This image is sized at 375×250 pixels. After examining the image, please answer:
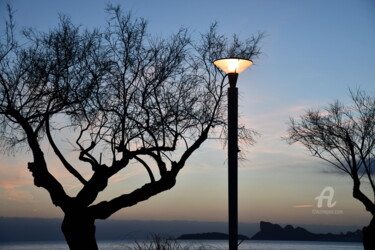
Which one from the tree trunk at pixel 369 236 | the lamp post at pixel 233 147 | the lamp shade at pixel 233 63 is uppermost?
the lamp shade at pixel 233 63

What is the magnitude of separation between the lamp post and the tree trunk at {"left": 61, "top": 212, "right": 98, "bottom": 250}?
7.93 metres

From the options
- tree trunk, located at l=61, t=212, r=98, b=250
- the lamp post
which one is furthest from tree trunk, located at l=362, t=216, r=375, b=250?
the lamp post

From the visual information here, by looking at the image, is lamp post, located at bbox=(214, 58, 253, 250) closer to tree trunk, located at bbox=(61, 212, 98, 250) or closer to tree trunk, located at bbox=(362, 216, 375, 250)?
tree trunk, located at bbox=(61, 212, 98, 250)

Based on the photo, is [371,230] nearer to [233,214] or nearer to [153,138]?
[153,138]

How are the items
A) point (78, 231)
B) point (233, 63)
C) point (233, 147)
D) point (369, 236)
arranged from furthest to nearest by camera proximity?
point (369, 236) < point (78, 231) < point (233, 63) < point (233, 147)

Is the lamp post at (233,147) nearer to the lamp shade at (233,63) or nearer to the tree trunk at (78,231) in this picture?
the lamp shade at (233,63)

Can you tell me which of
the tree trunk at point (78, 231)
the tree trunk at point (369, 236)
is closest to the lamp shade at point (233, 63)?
the tree trunk at point (78, 231)

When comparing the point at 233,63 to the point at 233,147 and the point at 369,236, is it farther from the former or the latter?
the point at 369,236

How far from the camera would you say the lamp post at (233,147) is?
708 centimetres

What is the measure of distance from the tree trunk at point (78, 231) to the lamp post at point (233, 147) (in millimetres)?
7934

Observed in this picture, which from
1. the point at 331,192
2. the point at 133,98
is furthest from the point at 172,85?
the point at 331,192

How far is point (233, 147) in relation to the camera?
7.36m

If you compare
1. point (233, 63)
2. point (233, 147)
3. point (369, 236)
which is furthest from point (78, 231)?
point (369, 236)

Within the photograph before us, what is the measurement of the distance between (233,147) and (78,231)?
324 inches
